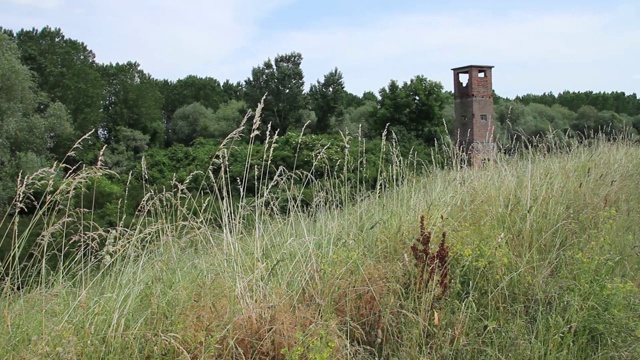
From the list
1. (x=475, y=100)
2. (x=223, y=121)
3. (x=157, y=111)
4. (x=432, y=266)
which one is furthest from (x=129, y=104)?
(x=432, y=266)

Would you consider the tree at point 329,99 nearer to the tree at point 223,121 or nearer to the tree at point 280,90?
the tree at point 280,90

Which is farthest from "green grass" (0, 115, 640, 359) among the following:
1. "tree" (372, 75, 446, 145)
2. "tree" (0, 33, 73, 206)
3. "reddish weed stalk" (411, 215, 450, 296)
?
"tree" (372, 75, 446, 145)

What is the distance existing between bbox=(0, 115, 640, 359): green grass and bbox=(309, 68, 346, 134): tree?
4515cm

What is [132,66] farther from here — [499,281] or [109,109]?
[499,281]

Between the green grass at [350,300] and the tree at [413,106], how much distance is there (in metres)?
33.1

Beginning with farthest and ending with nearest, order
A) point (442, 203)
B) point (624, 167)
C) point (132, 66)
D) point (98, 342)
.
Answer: point (132, 66)
point (624, 167)
point (442, 203)
point (98, 342)

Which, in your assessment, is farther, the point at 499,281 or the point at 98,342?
the point at 499,281

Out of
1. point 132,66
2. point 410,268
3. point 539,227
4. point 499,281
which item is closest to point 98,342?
point 410,268

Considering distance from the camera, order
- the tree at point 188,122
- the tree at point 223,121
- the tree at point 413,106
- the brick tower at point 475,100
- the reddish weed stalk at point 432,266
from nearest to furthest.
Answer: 1. the reddish weed stalk at point 432,266
2. the brick tower at point 475,100
3. the tree at point 413,106
4. the tree at point 223,121
5. the tree at point 188,122

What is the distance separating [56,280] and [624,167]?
5.78 m

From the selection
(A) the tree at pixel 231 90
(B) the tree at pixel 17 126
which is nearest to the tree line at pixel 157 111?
(B) the tree at pixel 17 126

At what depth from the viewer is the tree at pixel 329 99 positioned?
49.1 metres

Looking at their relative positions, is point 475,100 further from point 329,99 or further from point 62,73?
point 62,73

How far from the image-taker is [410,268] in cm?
340
